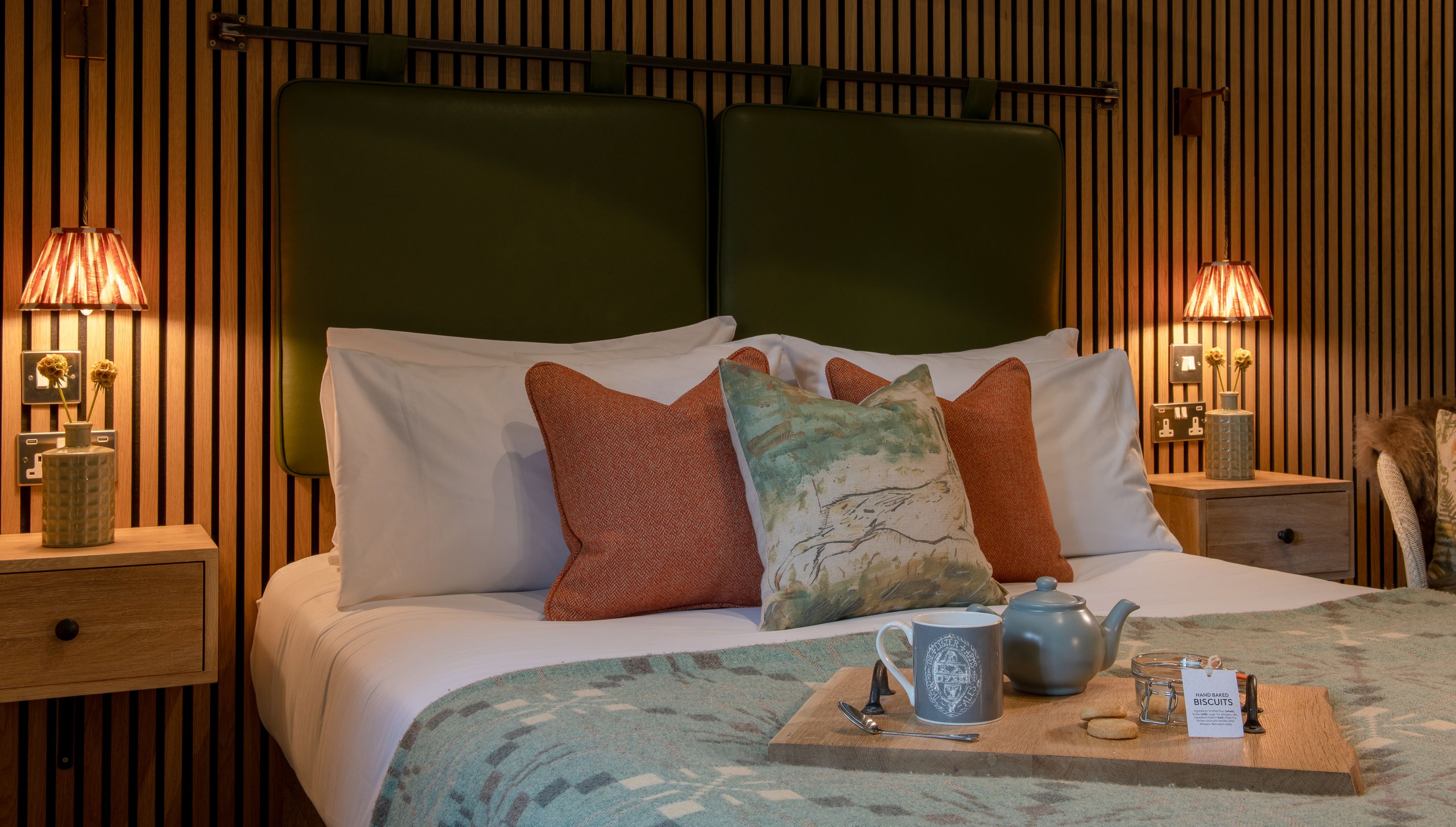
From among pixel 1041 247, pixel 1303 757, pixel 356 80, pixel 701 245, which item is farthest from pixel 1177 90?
pixel 1303 757

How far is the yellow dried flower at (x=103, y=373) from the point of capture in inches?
82.9

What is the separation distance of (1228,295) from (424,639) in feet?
7.70

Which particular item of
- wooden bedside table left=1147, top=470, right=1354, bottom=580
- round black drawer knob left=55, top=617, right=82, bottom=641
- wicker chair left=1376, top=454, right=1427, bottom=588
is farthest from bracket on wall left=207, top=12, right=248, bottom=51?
wicker chair left=1376, top=454, right=1427, bottom=588

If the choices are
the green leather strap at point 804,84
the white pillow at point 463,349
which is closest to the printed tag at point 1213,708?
the white pillow at point 463,349

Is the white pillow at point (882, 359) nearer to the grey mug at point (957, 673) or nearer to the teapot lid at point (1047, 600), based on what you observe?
the teapot lid at point (1047, 600)

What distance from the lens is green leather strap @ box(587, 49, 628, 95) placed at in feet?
8.19

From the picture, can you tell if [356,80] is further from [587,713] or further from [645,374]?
[587,713]

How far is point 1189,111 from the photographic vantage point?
310 centimetres

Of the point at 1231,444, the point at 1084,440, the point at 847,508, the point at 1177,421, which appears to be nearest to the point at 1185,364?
the point at 1177,421

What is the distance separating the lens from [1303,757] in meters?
0.93

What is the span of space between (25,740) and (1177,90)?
3.13 meters

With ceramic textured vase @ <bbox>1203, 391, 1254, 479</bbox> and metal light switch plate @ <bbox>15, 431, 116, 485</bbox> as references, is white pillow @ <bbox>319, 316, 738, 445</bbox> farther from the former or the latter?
ceramic textured vase @ <bbox>1203, 391, 1254, 479</bbox>

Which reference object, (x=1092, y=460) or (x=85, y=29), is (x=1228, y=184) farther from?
(x=85, y=29)

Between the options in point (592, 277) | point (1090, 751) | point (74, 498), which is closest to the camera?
point (1090, 751)
